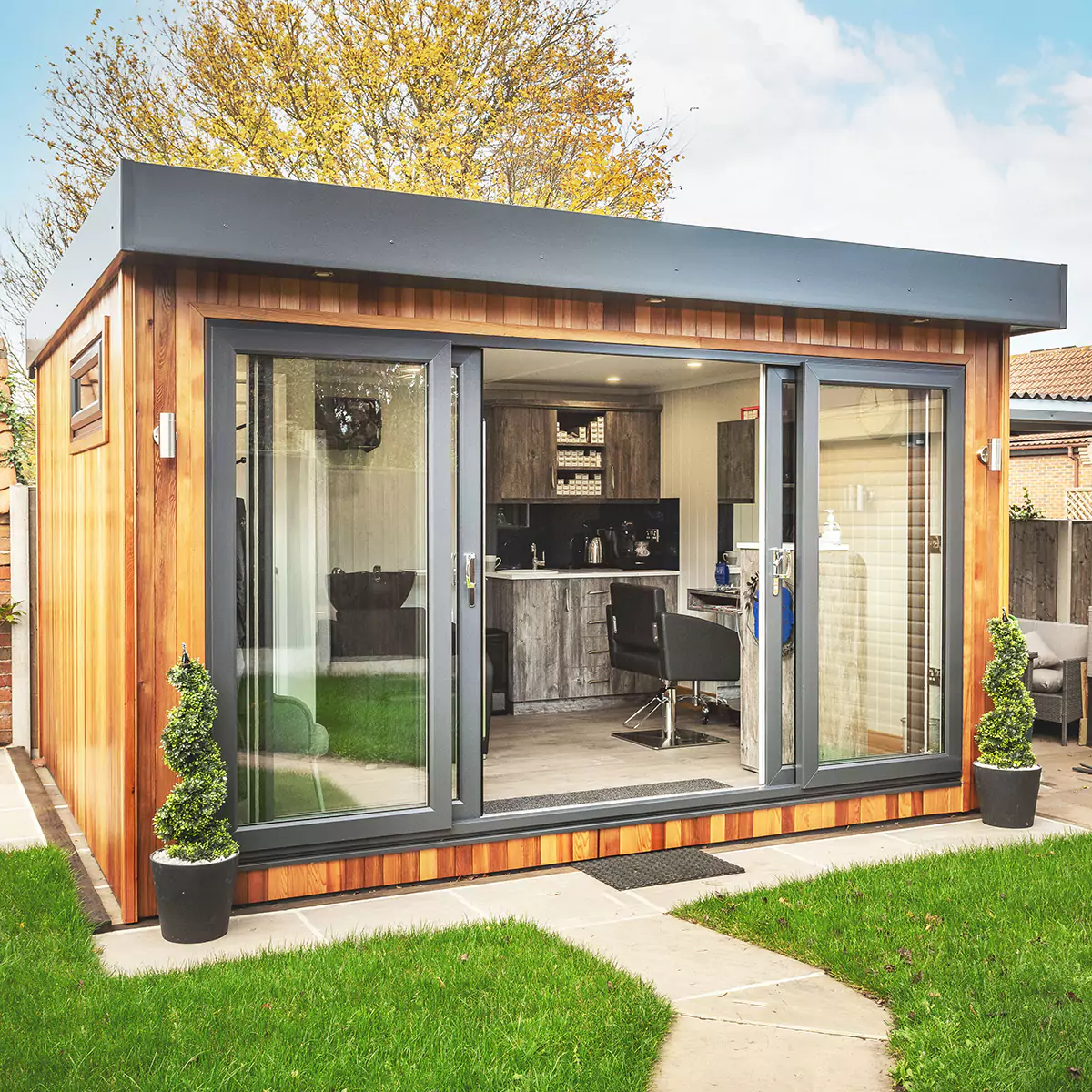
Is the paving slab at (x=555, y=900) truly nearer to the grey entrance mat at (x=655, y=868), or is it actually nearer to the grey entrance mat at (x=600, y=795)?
the grey entrance mat at (x=655, y=868)

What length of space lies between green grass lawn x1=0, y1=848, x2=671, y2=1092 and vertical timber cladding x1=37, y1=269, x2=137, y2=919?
2.03ft

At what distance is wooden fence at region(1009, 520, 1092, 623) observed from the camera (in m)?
8.54

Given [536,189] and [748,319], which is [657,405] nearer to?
[748,319]

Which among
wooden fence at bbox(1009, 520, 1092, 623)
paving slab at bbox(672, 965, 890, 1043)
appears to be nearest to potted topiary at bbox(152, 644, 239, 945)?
paving slab at bbox(672, 965, 890, 1043)

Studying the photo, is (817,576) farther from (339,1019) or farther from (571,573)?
(571,573)

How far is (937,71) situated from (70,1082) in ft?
82.6

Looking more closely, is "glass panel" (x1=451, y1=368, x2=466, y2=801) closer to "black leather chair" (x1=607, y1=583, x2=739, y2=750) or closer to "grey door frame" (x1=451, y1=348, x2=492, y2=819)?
"grey door frame" (x1=451, y1=348, x2=492, y2=819)

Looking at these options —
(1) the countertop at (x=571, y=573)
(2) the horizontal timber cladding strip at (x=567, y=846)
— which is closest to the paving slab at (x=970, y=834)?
(2) the horizontal timber cladding strip at (x=567, y=846)

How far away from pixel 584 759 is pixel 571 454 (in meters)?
3.21

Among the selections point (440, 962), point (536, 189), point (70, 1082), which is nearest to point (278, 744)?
point (440, 962)

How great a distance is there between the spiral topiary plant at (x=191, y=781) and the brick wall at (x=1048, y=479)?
16.7 metres

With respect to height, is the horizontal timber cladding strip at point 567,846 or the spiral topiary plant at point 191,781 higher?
the spiral topiary plant at point 191,781

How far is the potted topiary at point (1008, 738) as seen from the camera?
5441 mm

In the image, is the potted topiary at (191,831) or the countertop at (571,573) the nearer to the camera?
the potted topiary at (191,831)
